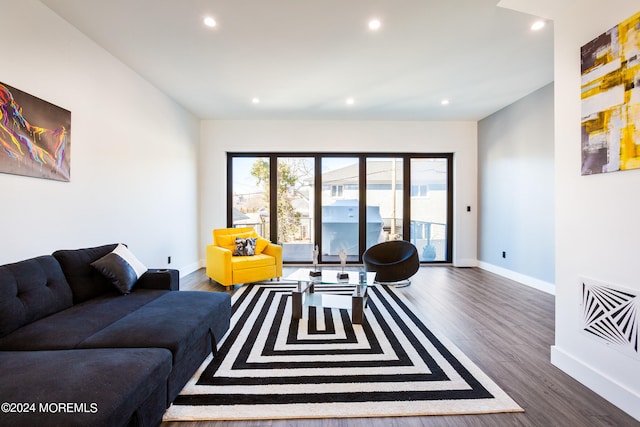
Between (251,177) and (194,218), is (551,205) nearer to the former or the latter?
(251,177)

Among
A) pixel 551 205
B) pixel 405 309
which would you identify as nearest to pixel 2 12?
pixel 405 309

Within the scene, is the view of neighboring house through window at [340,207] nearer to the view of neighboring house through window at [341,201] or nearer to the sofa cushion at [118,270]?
the view of neighboring house through window at [341,201]

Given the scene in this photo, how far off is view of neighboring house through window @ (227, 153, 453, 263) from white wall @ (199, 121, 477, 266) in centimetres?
20

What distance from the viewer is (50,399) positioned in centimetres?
112

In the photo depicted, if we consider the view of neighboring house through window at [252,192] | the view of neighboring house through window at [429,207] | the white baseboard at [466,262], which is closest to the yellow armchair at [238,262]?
the view of neighboring house through window at [252,192]

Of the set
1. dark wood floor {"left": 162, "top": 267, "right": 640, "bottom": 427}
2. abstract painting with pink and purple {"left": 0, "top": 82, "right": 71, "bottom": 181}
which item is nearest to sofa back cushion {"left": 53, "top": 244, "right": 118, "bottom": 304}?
abstract painting with pink and purple {"left": 0, "top": 82, "right": 71, "bottom": 181}

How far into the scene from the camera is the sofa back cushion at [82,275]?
2.33 metres

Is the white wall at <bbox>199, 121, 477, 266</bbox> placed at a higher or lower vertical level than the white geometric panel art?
higher

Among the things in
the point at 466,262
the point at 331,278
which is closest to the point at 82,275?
the point at 331,278

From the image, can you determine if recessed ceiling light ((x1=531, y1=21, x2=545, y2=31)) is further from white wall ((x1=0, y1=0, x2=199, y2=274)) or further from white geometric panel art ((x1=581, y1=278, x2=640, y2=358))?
white wall ((x1=0, y1=0, x2=199, y2=274))

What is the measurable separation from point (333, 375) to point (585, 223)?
81.5 inches

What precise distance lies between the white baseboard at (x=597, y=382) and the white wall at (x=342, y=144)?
3.80 meters

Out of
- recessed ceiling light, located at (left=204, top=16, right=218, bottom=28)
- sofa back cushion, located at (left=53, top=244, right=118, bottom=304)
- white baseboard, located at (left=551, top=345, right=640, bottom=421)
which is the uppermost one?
recessed ceiling light, located at (left=204, top=16, right=218, bottom=28)

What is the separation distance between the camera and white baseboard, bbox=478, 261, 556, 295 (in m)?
4.04
